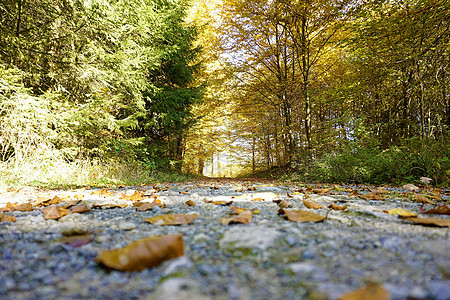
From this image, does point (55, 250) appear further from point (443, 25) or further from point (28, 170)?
point (443, 25)

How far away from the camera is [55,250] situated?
89 cm

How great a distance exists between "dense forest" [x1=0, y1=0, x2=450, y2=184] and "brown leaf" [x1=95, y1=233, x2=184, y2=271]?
427cm

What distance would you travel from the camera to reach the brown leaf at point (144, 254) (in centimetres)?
70

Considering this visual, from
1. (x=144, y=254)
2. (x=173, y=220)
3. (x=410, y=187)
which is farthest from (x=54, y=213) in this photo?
(x=410, y=187)

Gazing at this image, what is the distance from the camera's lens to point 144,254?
0.72 meters

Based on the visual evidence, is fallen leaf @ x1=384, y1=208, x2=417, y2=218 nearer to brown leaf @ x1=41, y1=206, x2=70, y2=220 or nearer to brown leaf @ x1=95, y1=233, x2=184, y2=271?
brown leaf @ x1=95, y1=233, x2=184, y2=271

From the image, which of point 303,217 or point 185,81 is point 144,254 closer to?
point 303,217

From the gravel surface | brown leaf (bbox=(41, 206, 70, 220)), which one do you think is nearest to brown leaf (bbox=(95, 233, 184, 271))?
the gravel surface

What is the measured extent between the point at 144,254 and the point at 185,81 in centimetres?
942

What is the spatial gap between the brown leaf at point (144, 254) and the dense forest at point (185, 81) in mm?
4269

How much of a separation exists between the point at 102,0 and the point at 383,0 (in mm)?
6053

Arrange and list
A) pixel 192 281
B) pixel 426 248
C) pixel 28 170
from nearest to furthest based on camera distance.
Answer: pixel 192 281 → pixel 426 248 → pixel 28 170

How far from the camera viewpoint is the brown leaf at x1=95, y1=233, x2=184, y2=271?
27.5 inches

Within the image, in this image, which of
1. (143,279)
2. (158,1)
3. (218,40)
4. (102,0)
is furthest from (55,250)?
(218,40)
